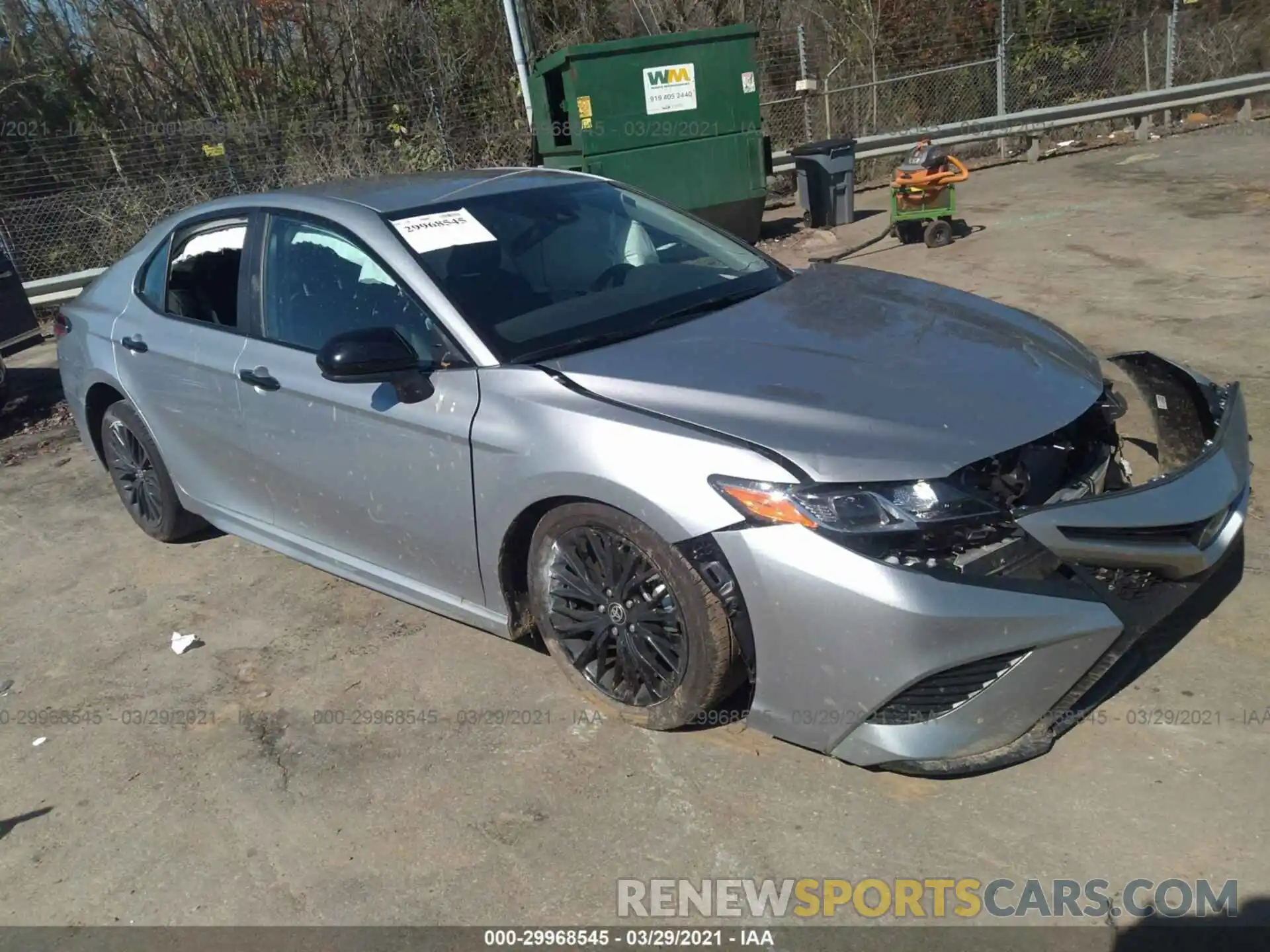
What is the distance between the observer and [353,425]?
11.7 ft

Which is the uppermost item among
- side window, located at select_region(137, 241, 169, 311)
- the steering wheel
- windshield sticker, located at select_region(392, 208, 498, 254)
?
windshield sticker, located at select_region(392, 208, 498, 254)

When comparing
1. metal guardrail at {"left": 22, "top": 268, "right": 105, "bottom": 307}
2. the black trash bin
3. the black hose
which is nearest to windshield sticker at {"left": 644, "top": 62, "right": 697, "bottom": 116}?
the black trash bin

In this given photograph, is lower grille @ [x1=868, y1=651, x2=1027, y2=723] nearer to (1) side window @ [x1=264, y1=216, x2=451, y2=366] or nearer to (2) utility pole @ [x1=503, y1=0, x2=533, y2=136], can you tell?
(1) side window @ [x1=264, y1=216, x2=451, y2=366]

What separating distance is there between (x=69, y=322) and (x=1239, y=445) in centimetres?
495

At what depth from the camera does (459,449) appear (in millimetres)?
3270

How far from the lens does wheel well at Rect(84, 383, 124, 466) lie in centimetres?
494

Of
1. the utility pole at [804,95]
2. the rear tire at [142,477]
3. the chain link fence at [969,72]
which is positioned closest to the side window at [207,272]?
the rear tire at [142,477]

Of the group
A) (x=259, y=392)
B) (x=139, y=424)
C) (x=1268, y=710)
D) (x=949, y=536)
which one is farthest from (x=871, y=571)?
(x=139, y=424)

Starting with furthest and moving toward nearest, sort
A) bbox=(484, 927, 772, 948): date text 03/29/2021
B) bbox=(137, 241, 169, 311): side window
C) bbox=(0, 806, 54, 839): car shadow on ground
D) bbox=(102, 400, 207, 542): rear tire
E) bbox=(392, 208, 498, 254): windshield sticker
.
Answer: bbox=(102, 400, 207, 542): rear tire < bbox=(137, 241, 169, 311): side window < bbox=(392, 208, 498, 254): windshield sticker < bbox=(0, 806, 54, 839): car shadow on ground < bbox=(484, 927, 772, 948): date text 03/29/2021

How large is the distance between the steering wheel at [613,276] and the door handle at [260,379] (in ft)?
3.92

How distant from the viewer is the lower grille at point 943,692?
2.60 meters

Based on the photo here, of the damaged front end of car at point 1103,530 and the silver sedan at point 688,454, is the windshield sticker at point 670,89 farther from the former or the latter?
the damaged front end of car at point 1103,530

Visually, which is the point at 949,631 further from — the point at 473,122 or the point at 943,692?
the point at 473,122

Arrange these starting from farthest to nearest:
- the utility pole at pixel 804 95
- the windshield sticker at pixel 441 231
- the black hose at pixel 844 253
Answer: the utility pole at pixel 804 95 → the black hose at pixel 844 253 → the windshield sticker at pixel 441 231
